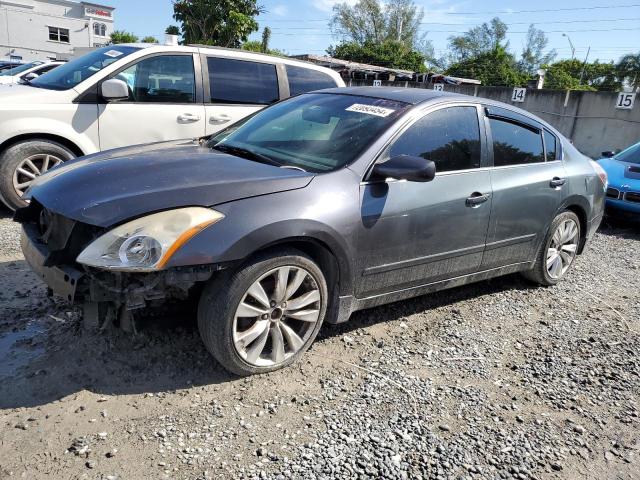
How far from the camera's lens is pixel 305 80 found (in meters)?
6.96

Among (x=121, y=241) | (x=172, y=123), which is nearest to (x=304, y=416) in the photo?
(x=121, y=241)

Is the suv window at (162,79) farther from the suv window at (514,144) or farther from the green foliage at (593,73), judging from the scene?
the green foliage at (593,73)

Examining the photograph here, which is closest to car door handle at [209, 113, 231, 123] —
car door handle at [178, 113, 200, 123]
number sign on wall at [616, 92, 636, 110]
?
car door handle at [178, 113, 200, 123]

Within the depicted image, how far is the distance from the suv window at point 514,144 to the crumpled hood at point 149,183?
178cm

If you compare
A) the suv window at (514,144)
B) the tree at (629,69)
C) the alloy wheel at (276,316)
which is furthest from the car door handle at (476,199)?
the tree at (629,69)

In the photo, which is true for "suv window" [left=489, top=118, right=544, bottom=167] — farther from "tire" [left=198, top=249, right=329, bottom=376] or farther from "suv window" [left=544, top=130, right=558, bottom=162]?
"tire" [left=198, top=249, right=329, bottom=376]

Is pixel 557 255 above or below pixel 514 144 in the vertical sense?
below

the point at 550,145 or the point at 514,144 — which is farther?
the point at 550,145

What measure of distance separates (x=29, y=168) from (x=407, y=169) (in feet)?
13.7

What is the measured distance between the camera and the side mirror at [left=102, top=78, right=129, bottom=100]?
556 centimetres

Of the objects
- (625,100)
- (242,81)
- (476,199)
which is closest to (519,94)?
(625,100)

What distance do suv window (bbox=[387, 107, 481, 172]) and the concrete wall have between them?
14011mm

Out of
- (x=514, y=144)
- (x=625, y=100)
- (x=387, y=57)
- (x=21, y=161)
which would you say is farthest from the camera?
(x=387, y=57)

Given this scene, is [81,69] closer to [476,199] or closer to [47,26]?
[476,199]
